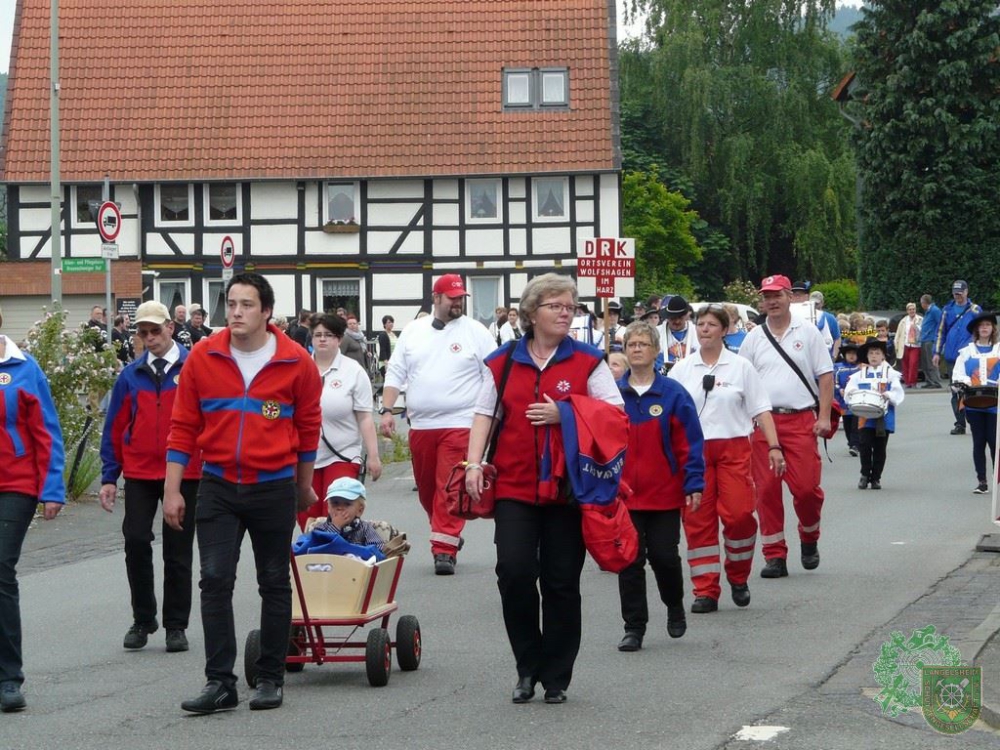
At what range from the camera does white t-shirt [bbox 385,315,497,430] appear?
12555 millimetres

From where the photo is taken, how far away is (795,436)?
12.1 metres

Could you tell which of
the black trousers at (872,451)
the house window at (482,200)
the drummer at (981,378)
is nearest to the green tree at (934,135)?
the house window at (482,200)

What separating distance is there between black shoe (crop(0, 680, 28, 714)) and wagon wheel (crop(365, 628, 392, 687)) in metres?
1.53

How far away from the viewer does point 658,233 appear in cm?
5822

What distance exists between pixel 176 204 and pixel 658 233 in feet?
56.4

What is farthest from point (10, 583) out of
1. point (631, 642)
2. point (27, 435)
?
point (631, 642)

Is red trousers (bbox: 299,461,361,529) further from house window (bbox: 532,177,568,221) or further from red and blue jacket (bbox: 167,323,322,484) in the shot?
house window (bbox: 532,177,568,221)

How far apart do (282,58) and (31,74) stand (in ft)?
21.2

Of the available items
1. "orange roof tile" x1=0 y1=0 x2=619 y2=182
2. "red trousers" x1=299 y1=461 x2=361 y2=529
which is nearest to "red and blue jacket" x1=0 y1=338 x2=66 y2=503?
"red trousers" x1=299 y1=461 x2=361 y2=529

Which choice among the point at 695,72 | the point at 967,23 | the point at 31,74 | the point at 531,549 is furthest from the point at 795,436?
the point at 695,72

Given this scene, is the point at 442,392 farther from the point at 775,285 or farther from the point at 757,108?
the point at 757,108

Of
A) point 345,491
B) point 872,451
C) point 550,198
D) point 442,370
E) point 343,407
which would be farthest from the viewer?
point 550,198

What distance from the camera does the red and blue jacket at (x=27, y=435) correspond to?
8156 millimetres

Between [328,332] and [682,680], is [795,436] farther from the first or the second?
[682,680]
